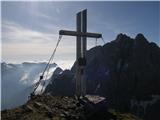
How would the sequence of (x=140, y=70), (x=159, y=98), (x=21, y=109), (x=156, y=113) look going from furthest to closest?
(x=140, y=70) < (x=159, y=98) < (x=156, y=113) < (x=21, y=109)

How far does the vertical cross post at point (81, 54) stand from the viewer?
33.0 meters

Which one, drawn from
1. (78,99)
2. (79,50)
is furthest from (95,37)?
(78,99)

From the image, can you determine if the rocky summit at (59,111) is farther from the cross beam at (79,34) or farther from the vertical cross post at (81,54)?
the cross beam at (79,34)

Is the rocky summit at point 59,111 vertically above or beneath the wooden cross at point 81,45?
beneath

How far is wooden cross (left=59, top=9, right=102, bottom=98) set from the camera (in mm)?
32875

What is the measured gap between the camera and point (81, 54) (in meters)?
33.8

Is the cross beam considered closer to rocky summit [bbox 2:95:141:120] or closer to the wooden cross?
the wooden cross

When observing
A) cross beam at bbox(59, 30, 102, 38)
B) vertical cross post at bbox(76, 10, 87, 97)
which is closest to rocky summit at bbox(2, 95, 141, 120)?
vertical cross post at bbox(76, 10, 87, 97)

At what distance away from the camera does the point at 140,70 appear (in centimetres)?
19462

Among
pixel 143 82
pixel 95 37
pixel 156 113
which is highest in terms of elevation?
pixel 95 37

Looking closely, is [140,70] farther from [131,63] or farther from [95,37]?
[95,37]

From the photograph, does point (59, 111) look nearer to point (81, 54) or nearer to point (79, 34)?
point (81, 54)

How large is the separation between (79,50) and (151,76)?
16683 cm

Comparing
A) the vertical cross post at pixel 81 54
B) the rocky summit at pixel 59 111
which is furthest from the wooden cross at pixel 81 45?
the rocky summit at pixel 59 111
